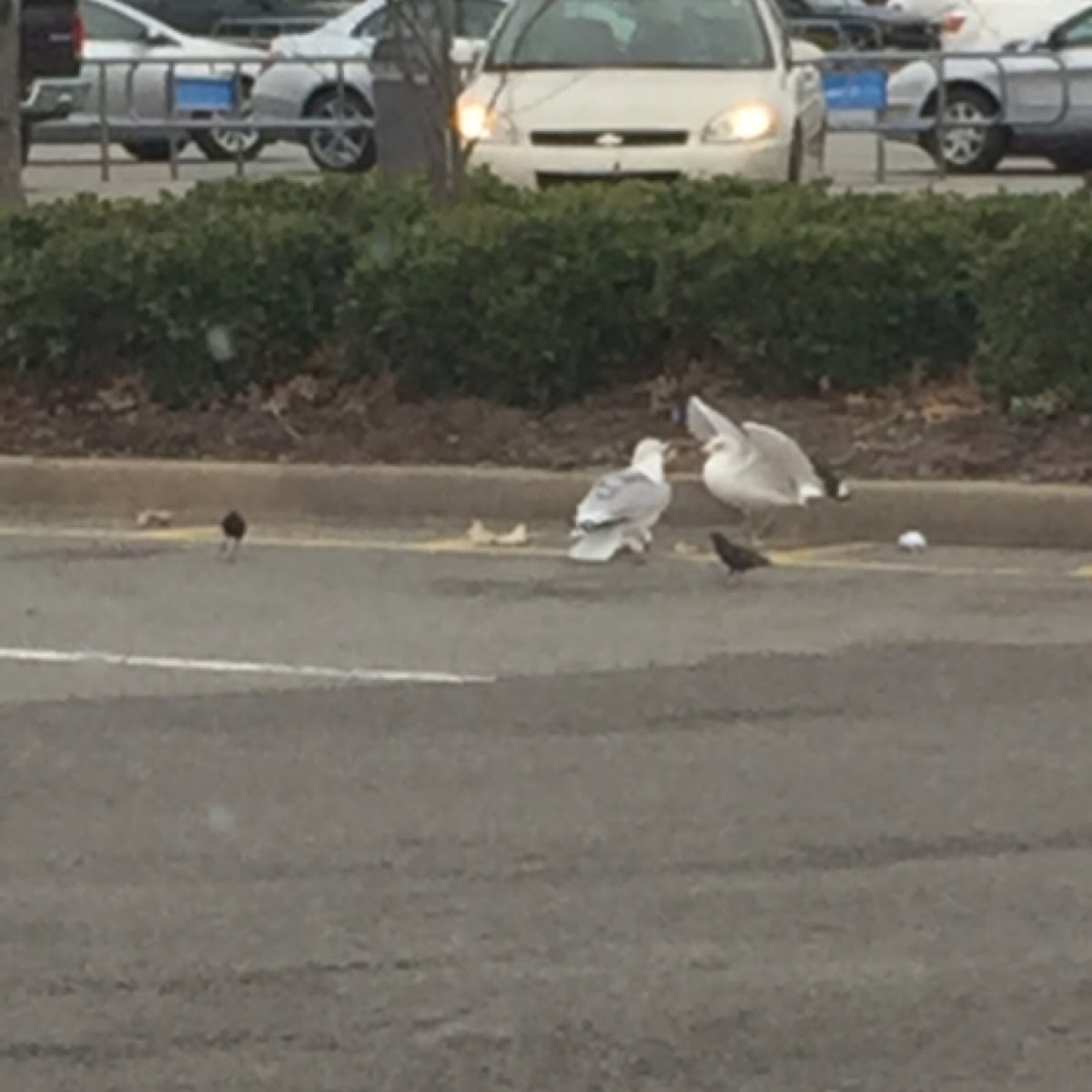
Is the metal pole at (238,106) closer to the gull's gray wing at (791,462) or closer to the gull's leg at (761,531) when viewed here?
the gull's leg at (761,531)

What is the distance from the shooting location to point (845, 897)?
6.53 m

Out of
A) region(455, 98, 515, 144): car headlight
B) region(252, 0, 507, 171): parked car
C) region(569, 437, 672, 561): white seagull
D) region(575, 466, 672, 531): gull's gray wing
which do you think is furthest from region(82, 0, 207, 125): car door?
region(575, 466, 672, 531): gull's gray wing

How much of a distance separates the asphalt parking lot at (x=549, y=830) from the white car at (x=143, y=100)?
1655 cm

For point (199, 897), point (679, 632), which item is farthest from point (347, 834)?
point (679, 632)

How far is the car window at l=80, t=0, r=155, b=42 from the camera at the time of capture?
100 ft

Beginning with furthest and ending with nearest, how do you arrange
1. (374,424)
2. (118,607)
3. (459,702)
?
1. (374,424)
2. (118,607)
3. (459,702)

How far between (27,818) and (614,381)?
18.7 feet

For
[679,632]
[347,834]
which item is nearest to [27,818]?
[347,834]

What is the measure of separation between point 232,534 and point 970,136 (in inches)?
618

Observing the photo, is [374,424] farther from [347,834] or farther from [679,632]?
[347,834]

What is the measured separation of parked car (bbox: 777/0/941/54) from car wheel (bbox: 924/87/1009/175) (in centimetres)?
1438

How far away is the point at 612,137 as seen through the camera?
1720 cm

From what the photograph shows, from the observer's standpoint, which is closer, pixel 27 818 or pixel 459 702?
pixel 27 818

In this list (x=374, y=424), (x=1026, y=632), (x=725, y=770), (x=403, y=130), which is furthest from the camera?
(x=403, y=130)
